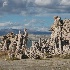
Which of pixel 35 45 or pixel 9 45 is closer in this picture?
pixel 35 45

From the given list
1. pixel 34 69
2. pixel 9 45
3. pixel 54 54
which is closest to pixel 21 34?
pixel 9 45

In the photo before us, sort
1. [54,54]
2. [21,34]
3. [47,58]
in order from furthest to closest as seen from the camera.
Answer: [21,34] → [54,54] → [47,58]

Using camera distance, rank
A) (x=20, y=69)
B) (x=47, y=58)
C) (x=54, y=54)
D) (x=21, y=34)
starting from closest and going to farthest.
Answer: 1. (x=20, y=69)
2. (x=47, y=58)
3. (x=54, y=54)
4. (x=21, y=34)

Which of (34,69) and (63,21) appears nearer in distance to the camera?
(34,69)

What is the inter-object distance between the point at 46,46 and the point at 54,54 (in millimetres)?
5799

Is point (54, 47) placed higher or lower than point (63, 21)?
lower

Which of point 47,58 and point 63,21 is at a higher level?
point 63,21

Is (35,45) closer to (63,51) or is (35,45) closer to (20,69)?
(63,51)

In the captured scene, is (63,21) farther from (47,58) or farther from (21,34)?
(47,58)

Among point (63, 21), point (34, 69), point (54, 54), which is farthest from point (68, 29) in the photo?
point (34, 69)

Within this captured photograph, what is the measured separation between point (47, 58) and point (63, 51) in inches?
352

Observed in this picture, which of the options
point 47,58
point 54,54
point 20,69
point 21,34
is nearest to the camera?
point 20,69

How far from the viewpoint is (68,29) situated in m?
109

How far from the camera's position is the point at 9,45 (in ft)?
354
